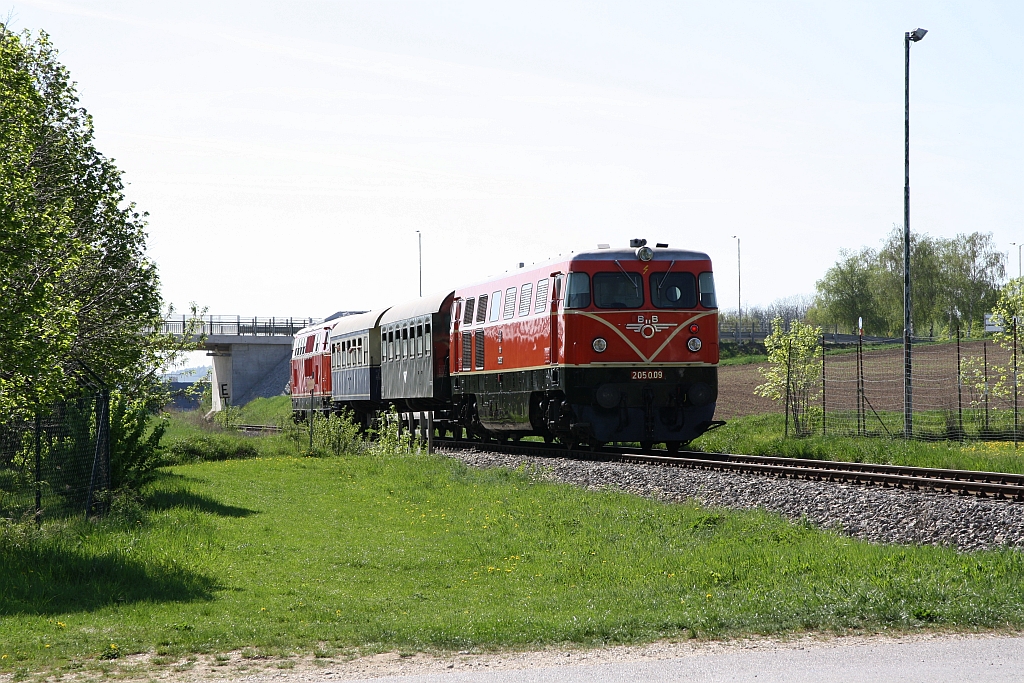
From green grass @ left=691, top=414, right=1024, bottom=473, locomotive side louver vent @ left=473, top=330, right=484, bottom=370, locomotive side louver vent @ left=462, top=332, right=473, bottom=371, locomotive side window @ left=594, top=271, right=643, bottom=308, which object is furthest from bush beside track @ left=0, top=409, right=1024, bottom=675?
locomotive side louver vent @ left=462, top=332, right=473, bottom=371

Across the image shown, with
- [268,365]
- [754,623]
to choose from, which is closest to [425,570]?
[754,623]

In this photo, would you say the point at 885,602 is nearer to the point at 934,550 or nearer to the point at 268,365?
the point at 934,550

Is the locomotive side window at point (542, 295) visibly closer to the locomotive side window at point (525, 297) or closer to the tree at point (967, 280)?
the locomotive side window at point (525, 297)

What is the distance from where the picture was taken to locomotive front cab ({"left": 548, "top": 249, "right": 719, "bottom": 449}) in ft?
69.8

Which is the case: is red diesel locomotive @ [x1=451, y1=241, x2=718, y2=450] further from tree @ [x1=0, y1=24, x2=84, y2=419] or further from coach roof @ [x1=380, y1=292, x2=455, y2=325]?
tree @ [x1=0, y1=24, x2=84, y2=419]

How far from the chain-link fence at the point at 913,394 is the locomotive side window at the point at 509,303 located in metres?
7.75

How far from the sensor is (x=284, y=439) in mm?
33188

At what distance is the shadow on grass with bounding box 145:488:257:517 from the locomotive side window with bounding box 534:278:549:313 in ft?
23.6

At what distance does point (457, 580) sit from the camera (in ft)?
39.3

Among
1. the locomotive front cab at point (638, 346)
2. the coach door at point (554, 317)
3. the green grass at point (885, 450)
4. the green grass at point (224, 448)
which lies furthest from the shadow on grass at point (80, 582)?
the green grass at point (224, 448)

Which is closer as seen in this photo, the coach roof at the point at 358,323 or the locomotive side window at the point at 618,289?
the locomotive side window at the point at 618,289

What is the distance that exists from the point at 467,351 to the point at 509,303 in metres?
2.89

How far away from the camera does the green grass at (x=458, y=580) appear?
921 cm

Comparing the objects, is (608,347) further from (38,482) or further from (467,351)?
(38,482)
